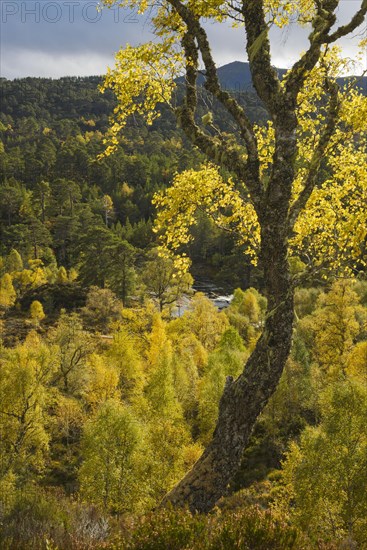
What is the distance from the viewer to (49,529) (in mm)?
6633

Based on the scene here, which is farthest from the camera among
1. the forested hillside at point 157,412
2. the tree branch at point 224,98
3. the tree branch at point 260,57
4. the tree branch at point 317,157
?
the forested hillside at point 157,412

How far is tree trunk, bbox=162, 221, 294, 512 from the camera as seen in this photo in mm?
6266

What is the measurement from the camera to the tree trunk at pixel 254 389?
6.27m

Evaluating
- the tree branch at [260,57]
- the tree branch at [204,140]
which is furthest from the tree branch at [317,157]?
the tree branch at [260,57]

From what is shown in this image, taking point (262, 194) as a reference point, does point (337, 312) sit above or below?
below

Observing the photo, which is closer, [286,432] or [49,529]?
[49,529]

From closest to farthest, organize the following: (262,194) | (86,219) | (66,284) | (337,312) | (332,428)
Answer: (262,194), (332,428), (337,312), (66,284), (86,219)

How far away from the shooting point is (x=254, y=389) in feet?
20.7

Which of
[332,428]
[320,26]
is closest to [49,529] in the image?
[320,26]

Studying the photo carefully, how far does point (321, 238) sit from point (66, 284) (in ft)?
244

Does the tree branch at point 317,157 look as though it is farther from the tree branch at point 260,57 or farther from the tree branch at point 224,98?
the tree branch at point 260,57

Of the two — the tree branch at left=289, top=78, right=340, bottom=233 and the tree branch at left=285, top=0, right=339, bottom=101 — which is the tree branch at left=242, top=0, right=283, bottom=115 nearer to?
the tree branch at left=285, top=0, right=339, bottom=101

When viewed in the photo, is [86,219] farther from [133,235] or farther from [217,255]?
[217,255]

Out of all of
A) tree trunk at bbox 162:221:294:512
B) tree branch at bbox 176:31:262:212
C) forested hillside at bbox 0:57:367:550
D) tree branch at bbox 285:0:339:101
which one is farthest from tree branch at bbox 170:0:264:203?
tree branch at bbox 285:0:339:101
